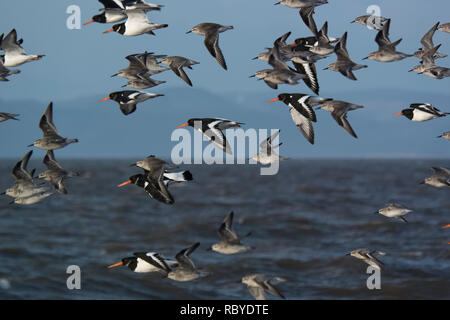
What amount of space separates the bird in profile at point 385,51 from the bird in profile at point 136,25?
4.02 m

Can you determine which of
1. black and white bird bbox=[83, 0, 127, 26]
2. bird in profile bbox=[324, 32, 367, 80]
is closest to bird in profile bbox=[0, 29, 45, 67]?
black and white bird bbox=[83, 0, 127, 26]

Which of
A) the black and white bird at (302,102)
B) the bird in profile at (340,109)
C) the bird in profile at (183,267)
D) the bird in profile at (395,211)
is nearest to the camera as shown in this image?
the bird in profile at (183,267)

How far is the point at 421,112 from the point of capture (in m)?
10.9

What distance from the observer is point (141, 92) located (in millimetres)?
10914

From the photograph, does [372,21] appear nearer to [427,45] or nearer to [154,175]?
[427,45]

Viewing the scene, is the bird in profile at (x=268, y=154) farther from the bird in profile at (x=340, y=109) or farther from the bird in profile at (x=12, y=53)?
the bird in profile at (x=12, y=53)

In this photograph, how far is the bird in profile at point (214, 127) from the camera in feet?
31.8

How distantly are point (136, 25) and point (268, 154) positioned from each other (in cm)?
335

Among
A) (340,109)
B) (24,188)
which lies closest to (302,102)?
(340,109)

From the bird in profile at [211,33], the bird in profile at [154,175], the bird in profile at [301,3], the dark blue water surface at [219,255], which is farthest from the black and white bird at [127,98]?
the dark blue water surface at [219,255]

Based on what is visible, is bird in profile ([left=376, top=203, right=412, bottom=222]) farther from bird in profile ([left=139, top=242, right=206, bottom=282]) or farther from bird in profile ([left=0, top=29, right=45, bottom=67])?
bird in profile ([left=0, top=29, right=45, bottom=67])

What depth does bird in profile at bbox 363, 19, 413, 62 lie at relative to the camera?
11938 millimetres

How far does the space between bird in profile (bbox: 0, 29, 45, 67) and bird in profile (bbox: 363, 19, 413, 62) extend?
20.4 feet
